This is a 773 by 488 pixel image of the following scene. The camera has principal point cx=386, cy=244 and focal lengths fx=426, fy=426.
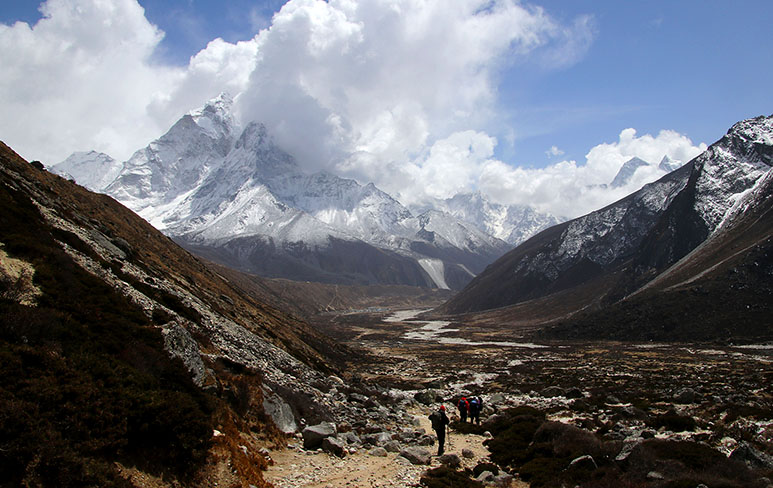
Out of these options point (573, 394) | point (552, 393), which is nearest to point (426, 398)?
point (552, 393)

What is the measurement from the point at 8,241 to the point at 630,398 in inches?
1683

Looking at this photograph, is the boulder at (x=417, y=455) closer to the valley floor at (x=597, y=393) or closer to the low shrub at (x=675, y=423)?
the valley floor at (x=597, y=393)

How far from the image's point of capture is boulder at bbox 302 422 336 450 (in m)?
19.2

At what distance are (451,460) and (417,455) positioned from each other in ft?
5.01

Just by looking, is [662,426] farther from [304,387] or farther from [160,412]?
[160,412]

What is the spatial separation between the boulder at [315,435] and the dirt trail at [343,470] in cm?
54

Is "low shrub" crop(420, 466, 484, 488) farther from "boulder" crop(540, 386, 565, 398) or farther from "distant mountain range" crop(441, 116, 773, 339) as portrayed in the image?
"distant mountain range" crop(441, 116, 773, 339)

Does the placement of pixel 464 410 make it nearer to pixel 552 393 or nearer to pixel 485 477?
pixel 485 477

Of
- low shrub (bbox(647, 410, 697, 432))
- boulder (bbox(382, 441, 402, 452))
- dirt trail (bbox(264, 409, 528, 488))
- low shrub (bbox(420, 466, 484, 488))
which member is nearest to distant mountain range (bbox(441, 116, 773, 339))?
low shrub (bbox(647, 410, 697, 432))

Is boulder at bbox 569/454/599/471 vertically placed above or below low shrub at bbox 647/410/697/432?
above

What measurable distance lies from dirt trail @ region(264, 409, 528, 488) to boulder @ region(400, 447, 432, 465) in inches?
12.9

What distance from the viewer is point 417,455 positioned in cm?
1930

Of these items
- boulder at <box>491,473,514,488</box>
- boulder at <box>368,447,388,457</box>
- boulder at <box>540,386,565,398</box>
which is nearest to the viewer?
boulder at <box>491,473,514,488</box>

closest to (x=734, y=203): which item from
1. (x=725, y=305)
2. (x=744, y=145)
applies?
(x=744, y=145)
